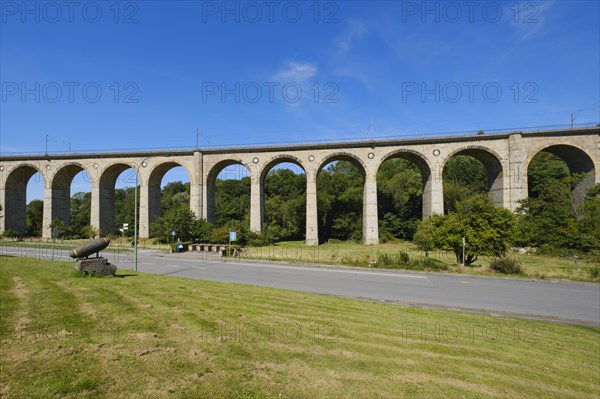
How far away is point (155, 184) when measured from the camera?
1702 inches

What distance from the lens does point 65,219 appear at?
4538 centimetres

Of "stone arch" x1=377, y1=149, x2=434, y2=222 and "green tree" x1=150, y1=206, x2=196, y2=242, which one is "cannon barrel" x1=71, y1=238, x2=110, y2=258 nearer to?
"green tree" x1=150, y1=206, x2=196, y2=242

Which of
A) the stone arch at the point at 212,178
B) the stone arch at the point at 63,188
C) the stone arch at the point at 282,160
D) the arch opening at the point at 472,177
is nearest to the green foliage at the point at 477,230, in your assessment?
the arch opening at the point at 472,177

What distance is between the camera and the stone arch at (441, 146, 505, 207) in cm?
3347

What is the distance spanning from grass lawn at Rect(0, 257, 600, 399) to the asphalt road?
6.90ft

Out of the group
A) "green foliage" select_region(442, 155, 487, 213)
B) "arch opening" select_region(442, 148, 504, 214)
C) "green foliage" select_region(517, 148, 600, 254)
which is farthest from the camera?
"green foliage" select_region(442, 155, 487, 213)

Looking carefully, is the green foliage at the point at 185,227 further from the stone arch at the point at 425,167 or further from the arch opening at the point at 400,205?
the arch opening at the point at 400,205

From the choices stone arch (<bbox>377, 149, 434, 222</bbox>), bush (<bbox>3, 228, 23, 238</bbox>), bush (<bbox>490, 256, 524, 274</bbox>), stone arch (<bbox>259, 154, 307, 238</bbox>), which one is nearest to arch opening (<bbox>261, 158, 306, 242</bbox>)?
stone arch (<bbox>259, 154, 307, 238</bbox>)

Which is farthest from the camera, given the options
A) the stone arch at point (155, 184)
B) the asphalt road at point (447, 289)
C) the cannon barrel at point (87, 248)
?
the stone arch at point (155, 184)

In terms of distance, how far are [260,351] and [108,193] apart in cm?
4768

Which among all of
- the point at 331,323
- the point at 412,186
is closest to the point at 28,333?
the point at 331,323

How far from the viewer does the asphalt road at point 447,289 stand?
33.4ft

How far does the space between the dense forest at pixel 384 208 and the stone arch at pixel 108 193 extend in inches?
85.0

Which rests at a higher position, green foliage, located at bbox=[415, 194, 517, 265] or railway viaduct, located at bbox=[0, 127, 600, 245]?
railway viaduct, located at bbox=[0, 127, 600, 245]
